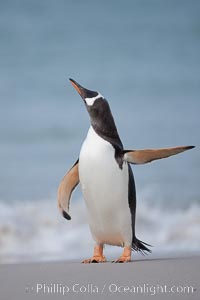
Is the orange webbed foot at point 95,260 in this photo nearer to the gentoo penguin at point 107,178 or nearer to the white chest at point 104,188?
the gentoo penguin at point 107,178

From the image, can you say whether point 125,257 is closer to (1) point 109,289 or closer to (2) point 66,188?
(2) point 66,188

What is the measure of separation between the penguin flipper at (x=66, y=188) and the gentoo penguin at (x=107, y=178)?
7.9 inches

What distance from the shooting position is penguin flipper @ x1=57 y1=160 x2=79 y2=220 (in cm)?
442

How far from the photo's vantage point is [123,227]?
4066mm

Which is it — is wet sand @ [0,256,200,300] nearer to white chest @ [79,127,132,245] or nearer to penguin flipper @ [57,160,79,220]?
white chest @ [79,127,132,245]

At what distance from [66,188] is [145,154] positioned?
29.9 inches

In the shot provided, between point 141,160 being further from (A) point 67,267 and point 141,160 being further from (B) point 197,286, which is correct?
(B) point 197,286

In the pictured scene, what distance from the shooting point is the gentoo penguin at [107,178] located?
3996mm

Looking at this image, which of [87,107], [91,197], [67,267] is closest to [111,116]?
[87,107]

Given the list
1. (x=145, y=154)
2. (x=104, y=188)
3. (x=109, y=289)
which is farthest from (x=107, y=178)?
(x=109, y=289)

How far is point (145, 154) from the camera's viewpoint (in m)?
4.04

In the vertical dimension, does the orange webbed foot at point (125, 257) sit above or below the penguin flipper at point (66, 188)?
below

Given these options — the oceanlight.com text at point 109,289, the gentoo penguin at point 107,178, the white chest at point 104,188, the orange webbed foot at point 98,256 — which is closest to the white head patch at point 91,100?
the gentoo penguin at point 107,178

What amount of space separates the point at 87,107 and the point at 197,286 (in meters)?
1.74
